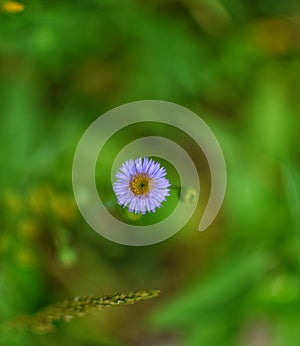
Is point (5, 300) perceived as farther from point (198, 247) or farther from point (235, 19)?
point (235, 19)

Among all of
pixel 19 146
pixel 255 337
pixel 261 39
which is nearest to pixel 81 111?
pixel 19 146

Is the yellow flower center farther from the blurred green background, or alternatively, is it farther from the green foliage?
the blurred green background

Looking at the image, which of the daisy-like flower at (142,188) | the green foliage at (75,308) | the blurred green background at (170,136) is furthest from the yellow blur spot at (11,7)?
the green foliage at (75,308)

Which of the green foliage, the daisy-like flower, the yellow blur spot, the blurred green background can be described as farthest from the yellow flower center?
the blurred green background

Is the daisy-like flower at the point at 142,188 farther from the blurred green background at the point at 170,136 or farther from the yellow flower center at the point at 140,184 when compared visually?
the blurred green background at the point at 170,136

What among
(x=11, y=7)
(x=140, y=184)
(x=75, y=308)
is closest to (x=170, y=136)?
A: (x=11, y=7)

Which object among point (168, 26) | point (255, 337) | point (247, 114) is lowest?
point (255, 337)
